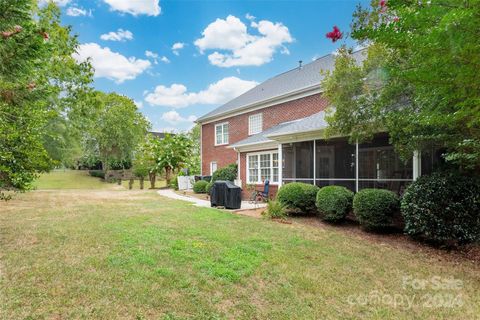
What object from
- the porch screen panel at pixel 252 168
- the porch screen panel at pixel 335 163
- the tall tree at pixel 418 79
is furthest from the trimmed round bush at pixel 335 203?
the porch screen panel at pixel 252 168

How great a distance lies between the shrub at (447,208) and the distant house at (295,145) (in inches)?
52.3

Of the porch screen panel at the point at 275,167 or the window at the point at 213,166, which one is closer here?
the porch screen panel at the point at 275,167

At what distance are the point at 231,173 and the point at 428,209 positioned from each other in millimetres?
11896

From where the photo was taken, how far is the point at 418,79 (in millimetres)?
3518

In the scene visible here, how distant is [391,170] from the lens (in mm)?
8773

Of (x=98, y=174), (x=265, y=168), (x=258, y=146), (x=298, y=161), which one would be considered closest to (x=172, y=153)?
(x=258, y=146)

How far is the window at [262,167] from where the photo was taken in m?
14.2

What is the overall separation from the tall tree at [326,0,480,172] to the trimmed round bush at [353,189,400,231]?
4.29 feet

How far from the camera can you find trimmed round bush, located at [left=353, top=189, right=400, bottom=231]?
24.1 ft

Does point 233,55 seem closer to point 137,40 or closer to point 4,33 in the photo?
point 137,40

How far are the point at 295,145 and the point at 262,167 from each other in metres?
3.72

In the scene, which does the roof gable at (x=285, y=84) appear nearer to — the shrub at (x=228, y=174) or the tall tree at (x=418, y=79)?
the shrub at (x=228, y=174)

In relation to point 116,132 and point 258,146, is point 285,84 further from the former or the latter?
point 116,132

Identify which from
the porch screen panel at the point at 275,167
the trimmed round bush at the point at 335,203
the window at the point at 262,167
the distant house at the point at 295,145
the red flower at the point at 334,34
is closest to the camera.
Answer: the red flower at the point at 334,34
